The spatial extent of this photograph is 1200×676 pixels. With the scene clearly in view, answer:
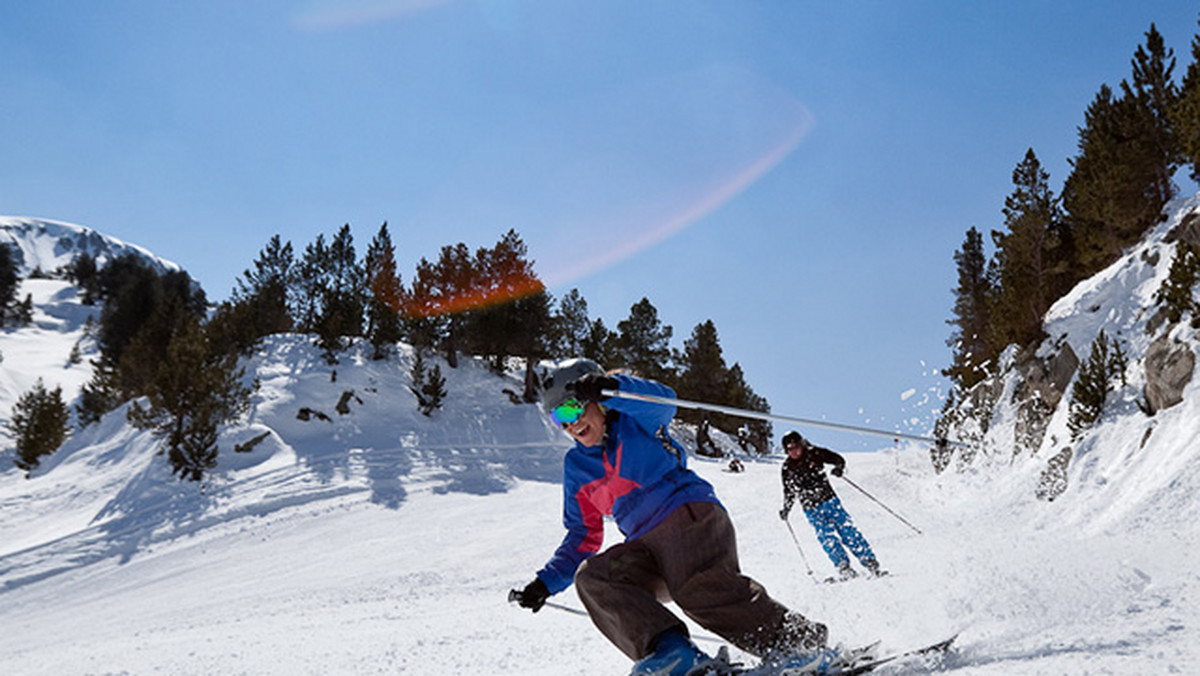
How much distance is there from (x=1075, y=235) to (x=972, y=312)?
50.2 feet

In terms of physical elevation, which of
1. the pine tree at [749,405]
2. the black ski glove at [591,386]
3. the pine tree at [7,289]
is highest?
the pine tree at [7,289]

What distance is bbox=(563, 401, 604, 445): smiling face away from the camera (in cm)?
277

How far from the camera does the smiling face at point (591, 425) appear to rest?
9.09 ft

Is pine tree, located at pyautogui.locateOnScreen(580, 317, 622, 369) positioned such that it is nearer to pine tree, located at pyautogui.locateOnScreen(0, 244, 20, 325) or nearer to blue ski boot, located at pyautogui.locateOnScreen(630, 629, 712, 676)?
blue ski boot, located at pyautogui.locateOnScreen(630, 629, 712, 676)

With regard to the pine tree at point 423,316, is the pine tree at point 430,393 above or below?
below

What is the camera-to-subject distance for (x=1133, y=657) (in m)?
1.99

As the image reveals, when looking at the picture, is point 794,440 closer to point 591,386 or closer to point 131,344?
point 591,386

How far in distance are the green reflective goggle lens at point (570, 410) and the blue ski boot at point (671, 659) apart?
37.7 inches

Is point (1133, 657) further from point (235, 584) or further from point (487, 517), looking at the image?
point (487, 517)

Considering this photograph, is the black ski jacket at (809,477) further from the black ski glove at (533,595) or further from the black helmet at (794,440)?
the black ski glove at (533,595)

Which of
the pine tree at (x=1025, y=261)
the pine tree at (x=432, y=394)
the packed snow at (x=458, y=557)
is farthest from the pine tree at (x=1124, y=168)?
the pine tree at (x=432, y=394)

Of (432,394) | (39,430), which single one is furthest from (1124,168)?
(39,430)

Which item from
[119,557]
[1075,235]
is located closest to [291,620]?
[119,557]

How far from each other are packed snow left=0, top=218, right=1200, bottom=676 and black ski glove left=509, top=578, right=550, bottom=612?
1029mm
